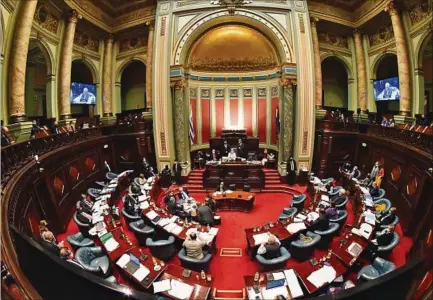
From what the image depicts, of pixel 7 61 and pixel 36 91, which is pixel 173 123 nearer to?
pixel 36 91

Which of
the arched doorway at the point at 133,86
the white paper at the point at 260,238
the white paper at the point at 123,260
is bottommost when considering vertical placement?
the white paper at the point at 260,238

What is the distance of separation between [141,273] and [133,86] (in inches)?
421

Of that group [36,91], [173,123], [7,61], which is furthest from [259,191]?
[7,61]

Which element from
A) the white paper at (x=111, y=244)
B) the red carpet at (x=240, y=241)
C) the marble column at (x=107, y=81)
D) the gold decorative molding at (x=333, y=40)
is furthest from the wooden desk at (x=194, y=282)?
the gold decorative molding at (x=333, y=40)

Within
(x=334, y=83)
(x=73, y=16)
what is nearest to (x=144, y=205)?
(x=73, y=16)

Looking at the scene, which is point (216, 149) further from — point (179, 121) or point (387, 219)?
point (387, 219)

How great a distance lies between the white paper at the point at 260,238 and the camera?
6048 mm

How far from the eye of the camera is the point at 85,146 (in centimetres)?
953

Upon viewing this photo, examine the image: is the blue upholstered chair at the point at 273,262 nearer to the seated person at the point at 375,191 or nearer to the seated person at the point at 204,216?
the seated person at the point at 204,216

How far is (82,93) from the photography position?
1033cm

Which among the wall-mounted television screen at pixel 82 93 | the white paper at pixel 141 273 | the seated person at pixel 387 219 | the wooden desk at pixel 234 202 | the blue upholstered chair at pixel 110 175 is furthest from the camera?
the blue upholstered chair at pixel 110 175

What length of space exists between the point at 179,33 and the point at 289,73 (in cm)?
537

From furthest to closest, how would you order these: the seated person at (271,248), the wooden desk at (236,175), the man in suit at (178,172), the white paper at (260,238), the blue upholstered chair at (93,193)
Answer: the man in suit at (178,172)
the wooden desk at (236,175)
the blue upholstered chair at (93,193)
the white paper at (260,238)
the seated person at (271,248)

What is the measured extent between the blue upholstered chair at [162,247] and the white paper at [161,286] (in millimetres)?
1606
